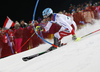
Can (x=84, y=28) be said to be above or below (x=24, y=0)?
below

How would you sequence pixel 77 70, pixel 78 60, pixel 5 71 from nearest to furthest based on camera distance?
pixel 77 70, pixel 78 60, pixel 5 71

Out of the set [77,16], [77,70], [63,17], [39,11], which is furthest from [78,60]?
[39,11]

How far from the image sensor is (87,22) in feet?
31.1

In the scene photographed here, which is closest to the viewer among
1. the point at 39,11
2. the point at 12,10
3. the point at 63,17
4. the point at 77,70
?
the point at 77,70

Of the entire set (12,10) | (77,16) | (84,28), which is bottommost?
(84,28)

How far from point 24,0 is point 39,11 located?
6.83 ft

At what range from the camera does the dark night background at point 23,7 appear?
14819 mm

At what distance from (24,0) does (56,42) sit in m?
11.8

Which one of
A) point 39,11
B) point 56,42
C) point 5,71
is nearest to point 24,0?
point 39,11

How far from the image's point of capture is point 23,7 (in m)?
16.2

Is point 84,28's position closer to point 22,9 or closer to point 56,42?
point 56,42

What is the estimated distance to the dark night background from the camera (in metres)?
14.8

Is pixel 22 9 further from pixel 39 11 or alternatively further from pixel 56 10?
pixel 56 10

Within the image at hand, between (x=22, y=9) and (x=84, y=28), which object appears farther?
(x=22, y=9)
